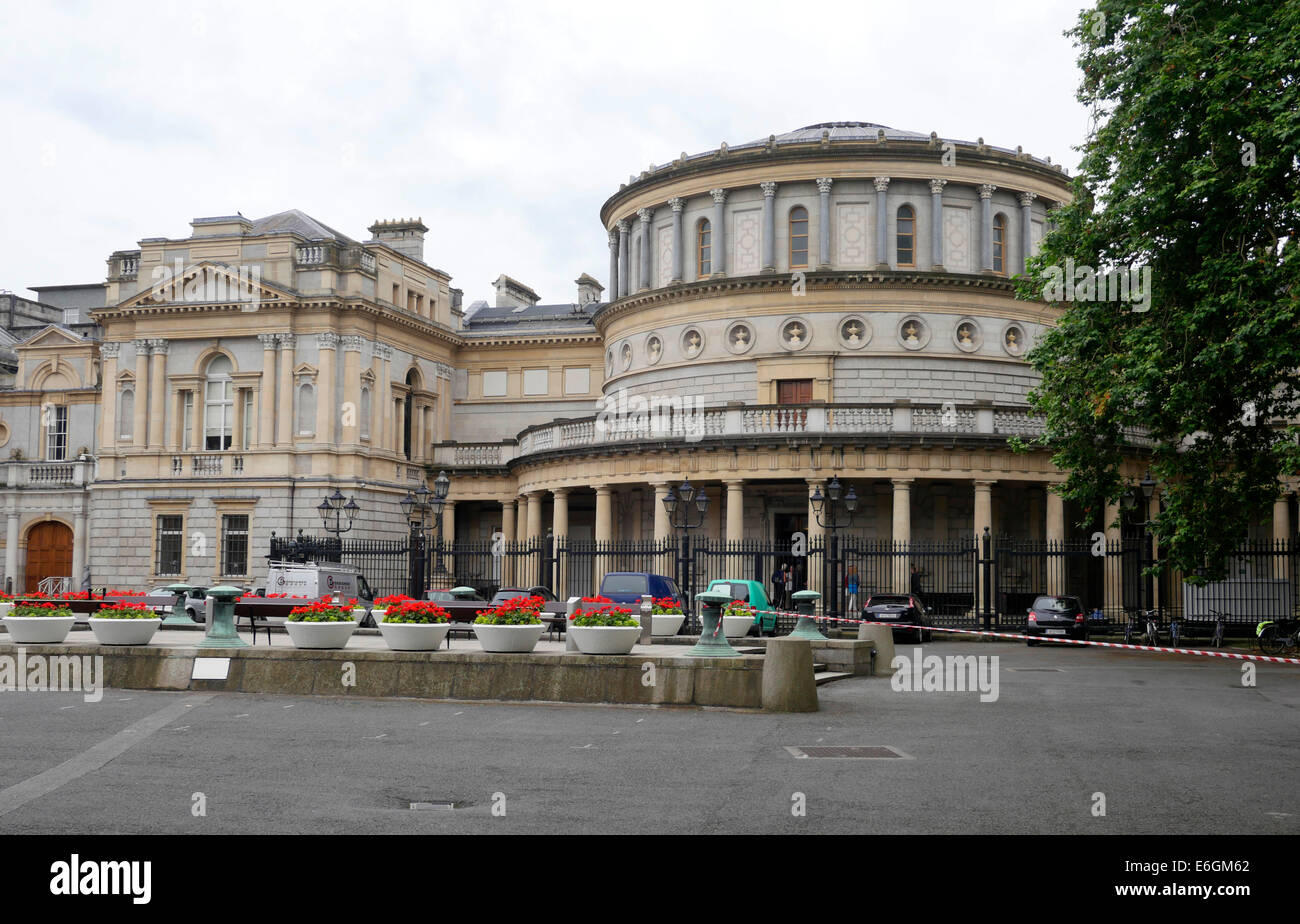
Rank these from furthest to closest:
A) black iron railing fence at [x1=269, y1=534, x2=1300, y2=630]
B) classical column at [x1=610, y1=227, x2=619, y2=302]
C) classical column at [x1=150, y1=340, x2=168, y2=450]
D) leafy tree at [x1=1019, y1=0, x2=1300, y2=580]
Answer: classical column at [x1=610, y1=227, x2=619, y2=302] → classical column at [x1=150, y1=340, x2=168, y2=450] → black iron railing fence at [x1=269, y1=534, x2=1300, y2=630] → leafy tree at [x1=1019, y1=0, x2=1300, y2=580]

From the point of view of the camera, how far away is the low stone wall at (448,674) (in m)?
18.0

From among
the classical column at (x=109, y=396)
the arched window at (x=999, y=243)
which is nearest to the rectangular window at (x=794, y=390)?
the arched window at (x=999, y=243)

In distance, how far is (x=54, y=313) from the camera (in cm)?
7362

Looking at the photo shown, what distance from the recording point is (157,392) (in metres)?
54.0

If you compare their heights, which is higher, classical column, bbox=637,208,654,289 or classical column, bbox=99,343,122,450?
classical column, bbox=637,208,654,289

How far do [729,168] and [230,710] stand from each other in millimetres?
39243

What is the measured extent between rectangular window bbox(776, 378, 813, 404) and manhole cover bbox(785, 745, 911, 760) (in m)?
36.6

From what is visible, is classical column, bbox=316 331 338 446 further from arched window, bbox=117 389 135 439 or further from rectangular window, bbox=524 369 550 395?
A: rectangular window, bbox=524 369 550 395

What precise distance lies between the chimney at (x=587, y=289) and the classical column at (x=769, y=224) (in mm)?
20082

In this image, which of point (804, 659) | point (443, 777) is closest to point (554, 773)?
point (443, 777)

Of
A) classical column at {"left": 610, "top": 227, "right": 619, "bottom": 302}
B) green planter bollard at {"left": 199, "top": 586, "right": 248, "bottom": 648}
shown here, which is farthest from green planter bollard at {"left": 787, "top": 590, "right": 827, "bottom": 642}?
classical column at {"left": 610, "top": 227, "right": 619, "bottom": 302}

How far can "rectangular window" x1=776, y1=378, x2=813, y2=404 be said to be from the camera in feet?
166

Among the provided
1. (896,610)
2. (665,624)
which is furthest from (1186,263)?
(896,610)

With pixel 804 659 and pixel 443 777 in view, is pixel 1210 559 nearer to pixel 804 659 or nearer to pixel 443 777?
pixel 804 659
